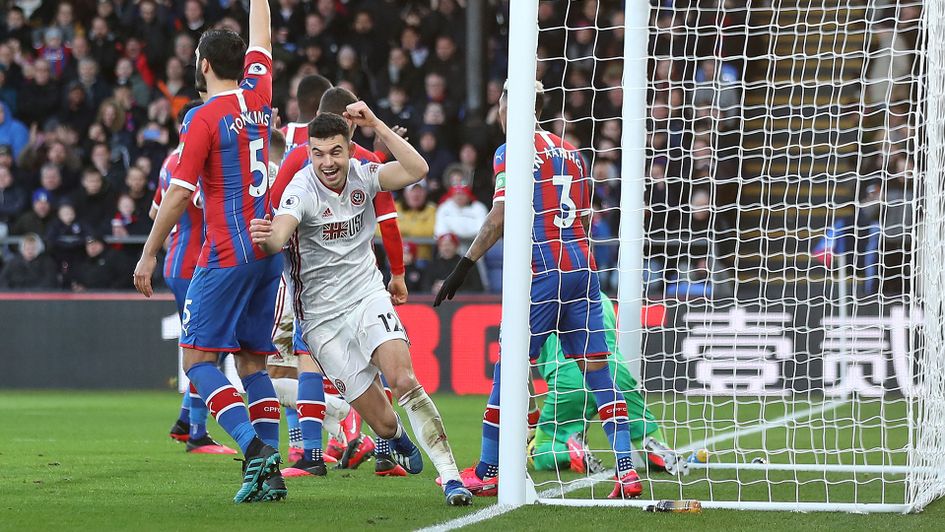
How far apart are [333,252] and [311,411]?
1.59 meters

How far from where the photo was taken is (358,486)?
23.6 feet

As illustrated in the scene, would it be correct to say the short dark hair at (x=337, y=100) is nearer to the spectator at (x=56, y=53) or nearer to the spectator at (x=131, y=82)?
the spectator at (x=131, y=82)

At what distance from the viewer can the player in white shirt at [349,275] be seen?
6.24 meters

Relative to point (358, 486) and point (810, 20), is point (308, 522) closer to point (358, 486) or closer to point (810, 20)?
point (358, 486)

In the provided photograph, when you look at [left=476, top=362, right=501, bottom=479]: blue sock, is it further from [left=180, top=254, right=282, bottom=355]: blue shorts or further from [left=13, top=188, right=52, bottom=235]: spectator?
[left=13, top=188, right=52, bottom=235]: spectator

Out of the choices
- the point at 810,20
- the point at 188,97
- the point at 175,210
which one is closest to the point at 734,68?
the point at 810,20

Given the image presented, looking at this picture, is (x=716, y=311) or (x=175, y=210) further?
(x=716, y=311)

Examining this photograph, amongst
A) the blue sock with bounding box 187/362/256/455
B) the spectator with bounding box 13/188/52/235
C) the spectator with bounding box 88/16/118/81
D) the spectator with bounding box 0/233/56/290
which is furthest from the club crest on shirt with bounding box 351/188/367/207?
the spectator with bounding box 88/16/118/81

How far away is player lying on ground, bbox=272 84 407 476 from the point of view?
7.06 meters

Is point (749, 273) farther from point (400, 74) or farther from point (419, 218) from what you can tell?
point (400, 74)

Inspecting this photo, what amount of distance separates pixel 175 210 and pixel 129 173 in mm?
9317

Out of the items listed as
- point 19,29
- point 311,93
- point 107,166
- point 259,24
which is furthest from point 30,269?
point 259,24

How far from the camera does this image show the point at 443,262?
14.7 m

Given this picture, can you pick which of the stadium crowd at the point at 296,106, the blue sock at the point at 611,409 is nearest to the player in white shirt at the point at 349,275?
the blue sock at the point at 611,409
